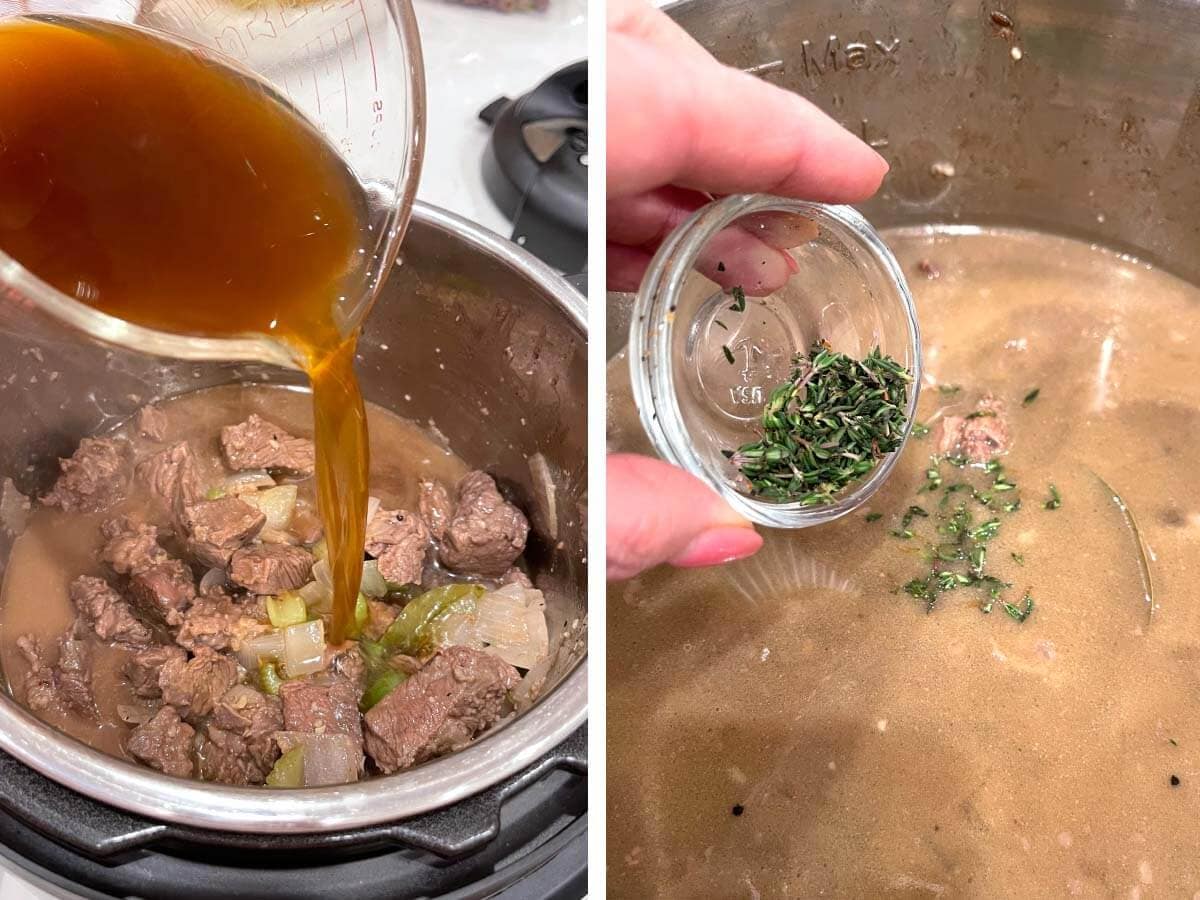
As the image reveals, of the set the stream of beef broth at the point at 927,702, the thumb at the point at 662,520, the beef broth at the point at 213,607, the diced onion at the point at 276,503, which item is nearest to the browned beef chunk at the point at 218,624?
the beef broth at the point at 213,607

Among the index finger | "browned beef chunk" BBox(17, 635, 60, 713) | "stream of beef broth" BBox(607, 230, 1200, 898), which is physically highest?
the index finger

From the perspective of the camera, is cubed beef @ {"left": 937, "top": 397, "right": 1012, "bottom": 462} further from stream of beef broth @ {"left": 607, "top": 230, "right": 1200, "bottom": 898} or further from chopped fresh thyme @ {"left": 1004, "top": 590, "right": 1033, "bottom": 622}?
chopped fresh thyme @ {"left": 1004, "top": 590, "right": 1033, "bottom": 622}

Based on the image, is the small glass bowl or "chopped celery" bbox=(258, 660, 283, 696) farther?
"chopped celery" bbox=(258, 660, 283, 696)

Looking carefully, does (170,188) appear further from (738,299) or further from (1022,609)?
(1022,609)

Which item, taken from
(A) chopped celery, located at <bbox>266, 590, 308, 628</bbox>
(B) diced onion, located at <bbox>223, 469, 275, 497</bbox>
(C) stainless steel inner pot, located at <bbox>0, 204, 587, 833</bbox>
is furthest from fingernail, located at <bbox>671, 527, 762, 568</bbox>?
(B) diced onion, located at <bbox>223, 469, 275, 497</bbox>

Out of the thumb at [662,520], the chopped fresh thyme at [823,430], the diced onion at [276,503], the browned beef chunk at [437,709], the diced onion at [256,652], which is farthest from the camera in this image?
the diced onion at [276,503]

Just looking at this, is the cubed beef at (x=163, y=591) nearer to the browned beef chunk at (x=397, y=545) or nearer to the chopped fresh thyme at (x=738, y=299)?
the browned beef chunk at (x=397, y=545)

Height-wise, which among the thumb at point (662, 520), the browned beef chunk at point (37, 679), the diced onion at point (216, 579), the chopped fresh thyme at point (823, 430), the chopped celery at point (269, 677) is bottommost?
the chopped celery at point (269, 677)
